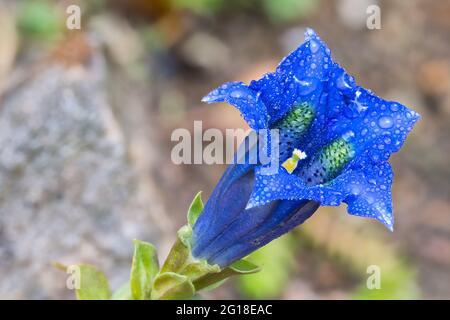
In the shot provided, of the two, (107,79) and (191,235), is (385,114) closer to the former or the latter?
(191,235)

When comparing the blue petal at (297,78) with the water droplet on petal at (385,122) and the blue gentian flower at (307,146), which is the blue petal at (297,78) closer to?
the blue gentian flower at (307,146)

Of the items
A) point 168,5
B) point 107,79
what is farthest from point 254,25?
point 107,79

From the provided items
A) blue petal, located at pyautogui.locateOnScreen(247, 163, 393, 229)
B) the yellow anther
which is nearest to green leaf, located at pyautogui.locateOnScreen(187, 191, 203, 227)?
the yellow anther

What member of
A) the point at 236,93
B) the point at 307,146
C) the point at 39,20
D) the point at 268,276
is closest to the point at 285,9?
the point at 39,20

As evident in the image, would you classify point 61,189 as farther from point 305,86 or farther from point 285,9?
point 285,9

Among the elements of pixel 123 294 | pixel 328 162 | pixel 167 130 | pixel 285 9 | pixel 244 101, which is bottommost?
pixel 123 294

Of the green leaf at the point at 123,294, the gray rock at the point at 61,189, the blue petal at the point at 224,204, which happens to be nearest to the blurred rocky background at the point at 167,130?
the gray rock at the point at 61,189

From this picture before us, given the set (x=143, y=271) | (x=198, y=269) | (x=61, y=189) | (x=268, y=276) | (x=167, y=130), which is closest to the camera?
(x=198, y=269)
